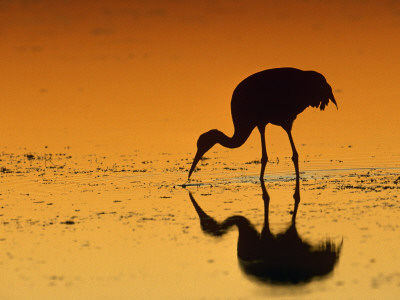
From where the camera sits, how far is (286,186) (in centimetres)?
1469

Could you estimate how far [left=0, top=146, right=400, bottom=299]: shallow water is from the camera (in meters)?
7.25

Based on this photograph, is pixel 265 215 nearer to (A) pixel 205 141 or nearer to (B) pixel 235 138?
(A) pixel 205 141

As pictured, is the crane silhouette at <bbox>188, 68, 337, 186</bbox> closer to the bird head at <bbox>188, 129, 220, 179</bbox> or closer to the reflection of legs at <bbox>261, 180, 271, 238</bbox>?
the bird head at <bbox>188, 129, 220, 179</bbox>

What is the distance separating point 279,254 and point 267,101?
8168 mm

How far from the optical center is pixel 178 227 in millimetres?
10383

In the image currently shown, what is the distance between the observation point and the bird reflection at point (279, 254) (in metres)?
7.56

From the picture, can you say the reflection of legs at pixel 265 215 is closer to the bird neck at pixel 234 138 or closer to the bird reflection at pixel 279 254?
the bird reflection at pixel 279 254

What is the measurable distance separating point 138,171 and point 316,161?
13.8 ft

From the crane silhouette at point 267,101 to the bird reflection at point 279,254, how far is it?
232 inches

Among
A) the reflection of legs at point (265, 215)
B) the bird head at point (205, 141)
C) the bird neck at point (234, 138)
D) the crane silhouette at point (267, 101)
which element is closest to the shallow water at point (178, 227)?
the reflection of legs at point (265, 215)

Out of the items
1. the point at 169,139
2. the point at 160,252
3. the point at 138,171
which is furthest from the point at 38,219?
the point at 169,139

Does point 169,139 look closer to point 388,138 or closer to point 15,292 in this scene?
point 388,138

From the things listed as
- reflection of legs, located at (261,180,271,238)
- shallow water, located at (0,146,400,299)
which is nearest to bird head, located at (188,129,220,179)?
shallow water, located at (0,146,400,299)

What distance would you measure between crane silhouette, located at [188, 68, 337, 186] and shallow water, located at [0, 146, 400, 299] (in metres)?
0.77
